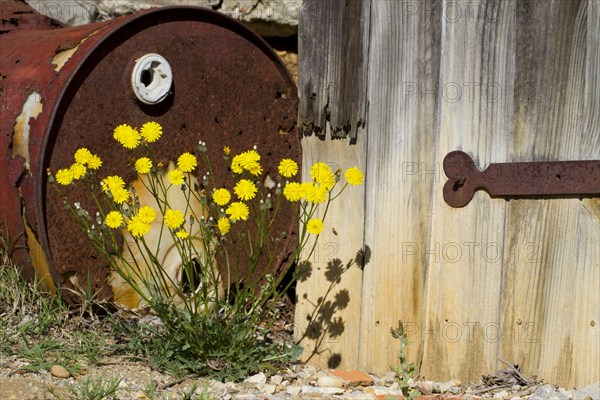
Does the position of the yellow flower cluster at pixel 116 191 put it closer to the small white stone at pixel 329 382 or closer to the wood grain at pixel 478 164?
the wood grain at pixel 478 164

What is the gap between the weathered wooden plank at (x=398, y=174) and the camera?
10.0 feet

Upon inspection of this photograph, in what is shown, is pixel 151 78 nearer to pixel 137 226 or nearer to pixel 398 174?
pixel 137 226

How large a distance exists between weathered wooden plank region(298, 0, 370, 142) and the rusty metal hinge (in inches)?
17.4

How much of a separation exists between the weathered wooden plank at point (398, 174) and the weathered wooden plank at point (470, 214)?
0.04 m

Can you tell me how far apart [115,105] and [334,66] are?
0.90 metres

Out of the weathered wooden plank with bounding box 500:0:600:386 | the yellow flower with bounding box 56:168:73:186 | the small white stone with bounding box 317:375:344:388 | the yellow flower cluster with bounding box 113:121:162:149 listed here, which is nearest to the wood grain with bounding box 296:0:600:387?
the weathered wooden plank with bounding box 500:0:600:386

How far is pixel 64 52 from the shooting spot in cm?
319

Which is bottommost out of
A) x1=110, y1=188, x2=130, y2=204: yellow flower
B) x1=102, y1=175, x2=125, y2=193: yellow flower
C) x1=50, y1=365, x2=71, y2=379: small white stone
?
x1=50, y1=365, x2=71, y2=379: small white stone

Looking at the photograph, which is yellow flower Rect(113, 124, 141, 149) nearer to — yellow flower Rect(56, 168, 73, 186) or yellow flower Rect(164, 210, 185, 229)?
yellow flower Rect(56, 168, 73, 186)

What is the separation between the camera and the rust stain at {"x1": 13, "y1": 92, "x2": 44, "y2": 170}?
9.96ft

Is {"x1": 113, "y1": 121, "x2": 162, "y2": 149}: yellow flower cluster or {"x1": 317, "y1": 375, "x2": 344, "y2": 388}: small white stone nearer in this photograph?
{"x1": 113, "y1": 121, "x2": 162, "y2": 149}: yellow flower cluster

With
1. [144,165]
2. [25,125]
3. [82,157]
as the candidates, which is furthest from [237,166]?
[25,125]

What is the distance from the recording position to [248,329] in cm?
283

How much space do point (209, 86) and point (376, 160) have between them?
2.78 feet
